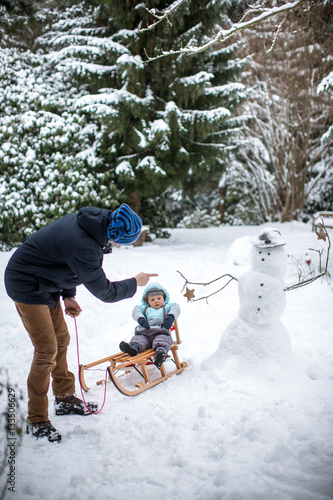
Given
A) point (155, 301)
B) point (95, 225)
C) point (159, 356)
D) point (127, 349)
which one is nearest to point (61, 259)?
point (95, 225)

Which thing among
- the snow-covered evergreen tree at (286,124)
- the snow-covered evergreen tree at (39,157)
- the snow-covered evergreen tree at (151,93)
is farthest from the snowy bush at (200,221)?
the snow-covered evergreen tree at (39,157)

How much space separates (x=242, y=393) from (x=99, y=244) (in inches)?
67.5

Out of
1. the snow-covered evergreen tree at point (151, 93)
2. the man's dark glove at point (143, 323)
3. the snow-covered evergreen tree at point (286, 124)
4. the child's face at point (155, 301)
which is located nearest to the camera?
the man's dark glove at point (143, 323)

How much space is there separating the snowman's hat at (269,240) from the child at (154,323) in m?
1.20

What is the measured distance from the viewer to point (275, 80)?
36.3ft

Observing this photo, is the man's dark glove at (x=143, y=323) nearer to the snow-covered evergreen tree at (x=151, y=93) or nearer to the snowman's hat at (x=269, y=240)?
the snowman's hat at (x=269, y=240)

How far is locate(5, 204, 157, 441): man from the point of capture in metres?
2.21

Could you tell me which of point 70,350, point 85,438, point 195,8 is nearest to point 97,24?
point 195,8

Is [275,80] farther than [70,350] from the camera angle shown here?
Yes

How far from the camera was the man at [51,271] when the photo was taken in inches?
87.0

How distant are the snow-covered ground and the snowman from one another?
8 cm

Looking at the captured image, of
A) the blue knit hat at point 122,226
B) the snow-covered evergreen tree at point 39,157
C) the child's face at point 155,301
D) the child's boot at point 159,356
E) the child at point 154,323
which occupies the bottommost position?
the child's boot at point 159,356

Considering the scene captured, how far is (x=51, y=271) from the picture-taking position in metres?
2.29

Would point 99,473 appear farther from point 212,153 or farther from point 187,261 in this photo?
point 212,153
